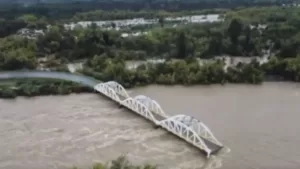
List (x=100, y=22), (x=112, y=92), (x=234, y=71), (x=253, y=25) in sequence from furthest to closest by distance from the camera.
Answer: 1. (x=100, y=22)
2. (x=253, y=25)
3. (x=234, y=71)
4. (x=112, y=92)

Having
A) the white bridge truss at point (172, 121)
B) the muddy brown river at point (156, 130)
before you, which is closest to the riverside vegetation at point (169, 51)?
the muddy brown river at point (156, 130)

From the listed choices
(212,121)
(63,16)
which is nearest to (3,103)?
(212,121)

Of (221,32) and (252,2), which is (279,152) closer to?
(221,32)

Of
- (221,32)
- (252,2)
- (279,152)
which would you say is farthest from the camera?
(252,2)

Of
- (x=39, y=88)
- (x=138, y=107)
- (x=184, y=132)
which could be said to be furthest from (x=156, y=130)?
(x=39, y=88)

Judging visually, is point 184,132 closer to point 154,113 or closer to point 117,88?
point 154,113
